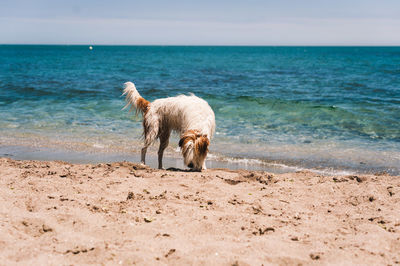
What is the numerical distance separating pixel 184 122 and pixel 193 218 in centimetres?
310

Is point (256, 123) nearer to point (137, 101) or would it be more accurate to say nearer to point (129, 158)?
point (129, 158)

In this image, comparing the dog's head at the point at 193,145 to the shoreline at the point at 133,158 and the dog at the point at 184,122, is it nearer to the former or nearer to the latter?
the dog at the point at 184,122

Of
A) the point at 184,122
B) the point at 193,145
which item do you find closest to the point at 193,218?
the point at 193,145

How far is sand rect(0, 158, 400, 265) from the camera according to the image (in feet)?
12.3

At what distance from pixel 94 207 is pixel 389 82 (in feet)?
84.3

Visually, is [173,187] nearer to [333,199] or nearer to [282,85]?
[333,199]

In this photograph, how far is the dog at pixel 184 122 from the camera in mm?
6883

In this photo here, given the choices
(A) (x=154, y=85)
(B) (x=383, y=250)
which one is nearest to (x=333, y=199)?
(B) (x=383, y=250)

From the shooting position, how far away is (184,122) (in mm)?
7531

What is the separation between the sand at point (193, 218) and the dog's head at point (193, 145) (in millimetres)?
339

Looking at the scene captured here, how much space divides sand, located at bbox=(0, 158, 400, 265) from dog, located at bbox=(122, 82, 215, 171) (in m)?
0.45

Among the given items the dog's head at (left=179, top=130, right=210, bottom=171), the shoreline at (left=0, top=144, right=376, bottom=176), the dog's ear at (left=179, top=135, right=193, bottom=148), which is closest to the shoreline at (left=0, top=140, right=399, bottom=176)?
the shoreline at (left=0, top=144, right=376, bottom=176)

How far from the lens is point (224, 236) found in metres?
4.23

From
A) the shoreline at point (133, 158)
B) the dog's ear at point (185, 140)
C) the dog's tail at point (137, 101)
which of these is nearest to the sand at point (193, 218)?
the dog's ear at point (185, 140)
